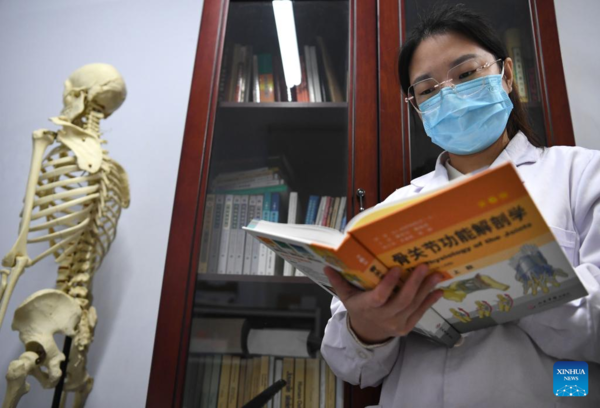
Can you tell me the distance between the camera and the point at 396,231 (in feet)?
1.70

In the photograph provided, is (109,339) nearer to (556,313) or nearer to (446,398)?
(446,398)

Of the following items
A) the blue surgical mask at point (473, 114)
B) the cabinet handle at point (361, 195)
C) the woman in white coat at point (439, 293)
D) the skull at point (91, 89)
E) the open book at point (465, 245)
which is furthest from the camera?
the skull at point (91, 89)

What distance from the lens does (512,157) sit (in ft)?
3.07

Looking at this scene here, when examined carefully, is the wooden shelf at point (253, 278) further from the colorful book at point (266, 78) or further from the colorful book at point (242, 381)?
the colorful book at point (266, 78)

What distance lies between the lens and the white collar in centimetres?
93

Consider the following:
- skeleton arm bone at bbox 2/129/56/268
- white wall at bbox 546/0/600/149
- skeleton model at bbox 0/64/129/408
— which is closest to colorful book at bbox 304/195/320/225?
skeleton model at bbox 0/64/129/408

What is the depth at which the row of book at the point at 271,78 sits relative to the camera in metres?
1.27

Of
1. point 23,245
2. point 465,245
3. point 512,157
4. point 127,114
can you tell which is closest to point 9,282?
point 23,245

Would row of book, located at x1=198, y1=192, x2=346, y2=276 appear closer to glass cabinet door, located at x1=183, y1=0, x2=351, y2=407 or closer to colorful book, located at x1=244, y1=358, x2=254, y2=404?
glass cabinet door, located at x1=183, y1=0, x2=351, y2=407

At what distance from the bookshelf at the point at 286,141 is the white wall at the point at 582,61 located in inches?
12.4

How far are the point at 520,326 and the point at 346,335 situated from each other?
31 cm

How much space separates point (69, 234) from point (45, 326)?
226mm

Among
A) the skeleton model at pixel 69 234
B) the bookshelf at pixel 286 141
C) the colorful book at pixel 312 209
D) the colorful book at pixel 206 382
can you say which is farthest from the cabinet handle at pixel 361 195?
the skeleton model at pixel 69 234

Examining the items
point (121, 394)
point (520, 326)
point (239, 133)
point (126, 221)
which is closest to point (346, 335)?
point (520, 326)
